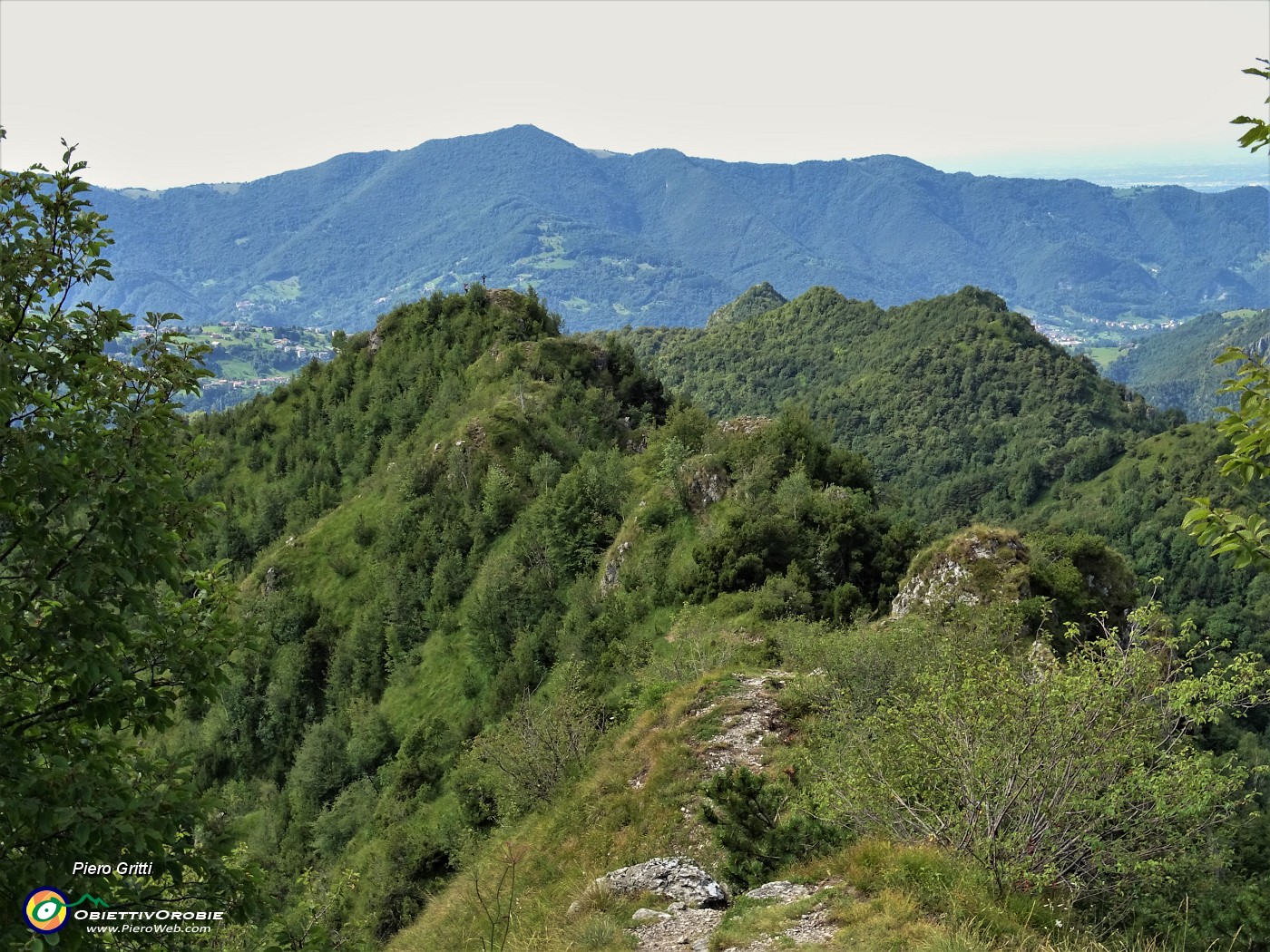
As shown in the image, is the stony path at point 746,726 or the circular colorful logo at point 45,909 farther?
the stony path at point 746,726

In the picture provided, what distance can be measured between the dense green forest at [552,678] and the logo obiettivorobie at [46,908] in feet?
0.66

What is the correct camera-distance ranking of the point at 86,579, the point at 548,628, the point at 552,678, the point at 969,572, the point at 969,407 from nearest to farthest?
1. the point at 86,579
2. the point at 969,572
3. the point at 552,678
4. the point at 548,628
5. the point at 969,407

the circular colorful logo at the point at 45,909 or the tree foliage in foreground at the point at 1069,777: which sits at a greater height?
the circular colorful logo at the point at 45,909

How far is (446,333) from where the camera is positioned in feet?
239

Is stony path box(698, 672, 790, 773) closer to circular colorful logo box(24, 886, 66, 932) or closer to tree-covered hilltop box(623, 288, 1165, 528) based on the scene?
circular colorful logo box(24, 886, 66, 932)

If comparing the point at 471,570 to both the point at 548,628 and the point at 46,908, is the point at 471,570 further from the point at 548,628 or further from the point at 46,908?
the point at 46,908

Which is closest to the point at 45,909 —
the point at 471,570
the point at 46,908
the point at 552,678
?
the point at 46,908

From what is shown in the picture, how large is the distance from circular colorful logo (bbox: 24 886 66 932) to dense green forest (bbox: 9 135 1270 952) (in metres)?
0.22

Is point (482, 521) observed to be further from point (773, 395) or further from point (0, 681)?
point (773, 395)

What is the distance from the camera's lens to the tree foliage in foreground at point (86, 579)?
632 centimetres

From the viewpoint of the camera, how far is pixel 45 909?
6324 mm

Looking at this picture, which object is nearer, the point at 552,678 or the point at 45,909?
the point at 45,909

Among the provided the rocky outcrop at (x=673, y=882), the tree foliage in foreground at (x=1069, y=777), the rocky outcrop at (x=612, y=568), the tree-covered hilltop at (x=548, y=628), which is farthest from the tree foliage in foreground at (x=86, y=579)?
the rocky outcrop at (x=612, y=568)

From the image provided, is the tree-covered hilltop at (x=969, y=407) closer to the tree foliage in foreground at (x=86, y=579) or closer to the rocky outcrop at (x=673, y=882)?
the rocky outcrop at (x=673, y=882)
